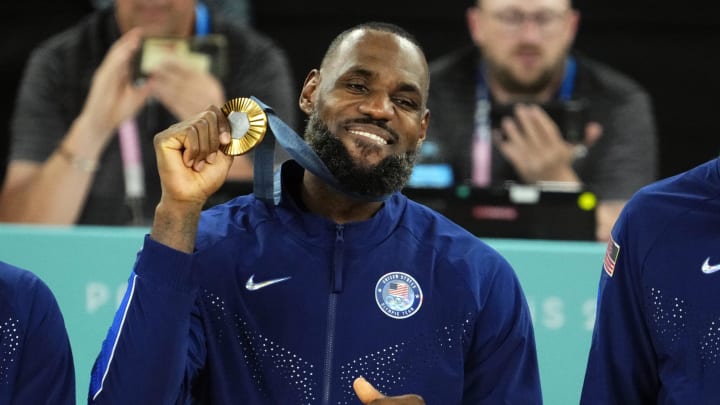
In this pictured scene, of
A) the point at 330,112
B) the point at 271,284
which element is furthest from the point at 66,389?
the point at 330,112

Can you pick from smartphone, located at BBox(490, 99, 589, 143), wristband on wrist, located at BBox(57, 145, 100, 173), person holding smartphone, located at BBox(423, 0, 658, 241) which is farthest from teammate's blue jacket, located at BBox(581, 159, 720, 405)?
wristband on wrist, located at BBox(57, 145, 100, 173)

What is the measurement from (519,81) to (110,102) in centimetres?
189

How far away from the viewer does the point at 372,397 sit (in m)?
2.12

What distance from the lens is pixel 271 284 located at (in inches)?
89.7

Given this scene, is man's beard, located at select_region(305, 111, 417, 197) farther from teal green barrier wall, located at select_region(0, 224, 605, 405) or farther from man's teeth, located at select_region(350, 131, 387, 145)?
teal green barrier wall, located at select_region(0, 224, 605, 405)

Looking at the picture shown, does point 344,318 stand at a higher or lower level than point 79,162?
higher

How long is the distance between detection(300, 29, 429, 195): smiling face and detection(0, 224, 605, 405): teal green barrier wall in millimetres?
1090

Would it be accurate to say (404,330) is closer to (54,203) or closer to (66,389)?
(66,389)

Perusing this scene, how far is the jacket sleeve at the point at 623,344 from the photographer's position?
2.29 m

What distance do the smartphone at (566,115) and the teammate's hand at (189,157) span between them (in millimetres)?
3059

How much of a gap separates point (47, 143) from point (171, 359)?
3530 millimetres

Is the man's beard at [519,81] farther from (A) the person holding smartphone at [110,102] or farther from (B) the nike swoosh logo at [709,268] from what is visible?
(B) the nike swoosh logo at [709,268]

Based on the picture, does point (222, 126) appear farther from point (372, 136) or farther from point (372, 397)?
point (372, 397)

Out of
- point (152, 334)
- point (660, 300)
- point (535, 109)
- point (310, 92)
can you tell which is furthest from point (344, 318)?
point (535, 109)
